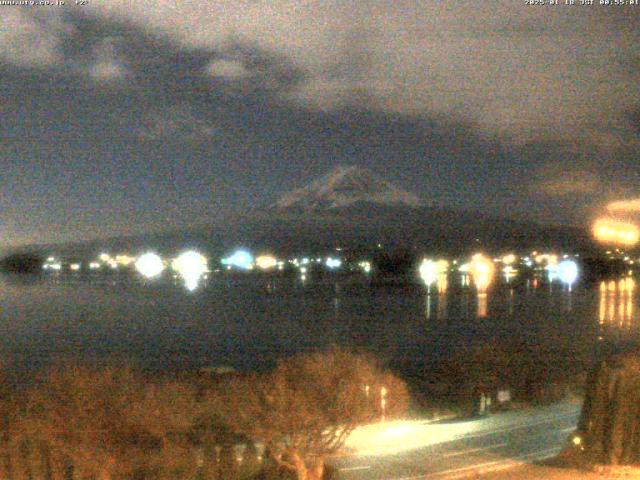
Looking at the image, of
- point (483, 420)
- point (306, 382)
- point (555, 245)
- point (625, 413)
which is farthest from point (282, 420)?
point (555, 245)

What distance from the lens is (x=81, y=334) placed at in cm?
2533

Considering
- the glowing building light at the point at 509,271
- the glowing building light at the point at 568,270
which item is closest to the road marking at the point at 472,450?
the glowing building light at the point at 568,270

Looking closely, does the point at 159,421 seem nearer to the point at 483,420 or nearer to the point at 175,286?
the point at 483,420

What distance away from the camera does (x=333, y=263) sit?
46.5 m

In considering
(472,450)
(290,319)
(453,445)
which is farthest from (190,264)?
(472,450)

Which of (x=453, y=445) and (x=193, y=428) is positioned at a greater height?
(x=193, y=428)

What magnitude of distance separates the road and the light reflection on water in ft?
25.8

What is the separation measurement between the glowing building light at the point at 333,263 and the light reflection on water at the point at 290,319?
355 centimetres

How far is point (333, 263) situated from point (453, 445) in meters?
37.0

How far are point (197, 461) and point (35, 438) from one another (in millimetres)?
1453

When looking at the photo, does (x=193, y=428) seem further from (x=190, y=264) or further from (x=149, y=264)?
(x=149, y=264)

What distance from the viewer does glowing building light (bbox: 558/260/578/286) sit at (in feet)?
139

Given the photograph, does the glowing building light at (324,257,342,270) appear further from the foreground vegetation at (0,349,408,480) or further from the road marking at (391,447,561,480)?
the foreground vegetation at (0,349,408,480)

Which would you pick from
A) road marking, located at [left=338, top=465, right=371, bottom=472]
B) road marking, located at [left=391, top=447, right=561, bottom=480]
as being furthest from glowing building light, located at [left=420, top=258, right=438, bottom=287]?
road marking, located at [left=338, top=465, right=371, bottom=472]
